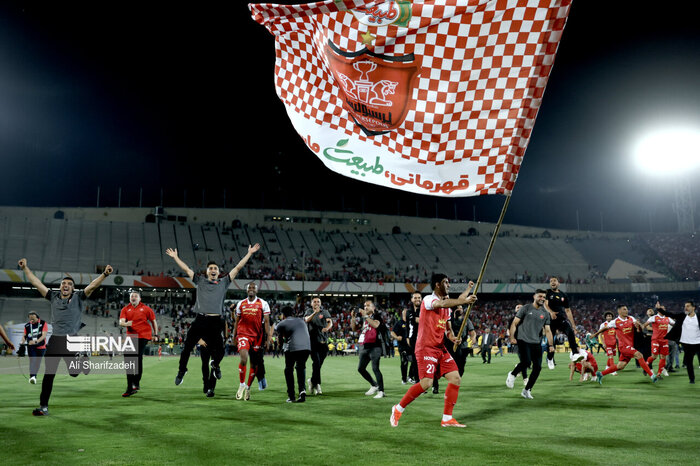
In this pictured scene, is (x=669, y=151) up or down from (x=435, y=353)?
up

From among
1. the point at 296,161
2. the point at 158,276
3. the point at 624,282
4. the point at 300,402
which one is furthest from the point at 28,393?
the point at 624,282

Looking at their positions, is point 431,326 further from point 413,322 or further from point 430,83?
point 413,322

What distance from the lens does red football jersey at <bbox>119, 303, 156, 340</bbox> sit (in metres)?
13.8

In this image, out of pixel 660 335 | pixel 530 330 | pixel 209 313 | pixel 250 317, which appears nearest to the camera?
pixel 209 313

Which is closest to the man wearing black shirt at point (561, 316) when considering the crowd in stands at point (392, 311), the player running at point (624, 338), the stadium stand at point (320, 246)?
the player running at point (624, 338)

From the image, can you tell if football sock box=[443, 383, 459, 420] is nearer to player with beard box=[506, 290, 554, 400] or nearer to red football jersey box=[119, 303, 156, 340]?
player with beard box=[506, 290, 554, 400]

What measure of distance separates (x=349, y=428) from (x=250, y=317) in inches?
196

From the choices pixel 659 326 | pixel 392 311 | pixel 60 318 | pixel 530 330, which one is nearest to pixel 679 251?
pixel 392 311

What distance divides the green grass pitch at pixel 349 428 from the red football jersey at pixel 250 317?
1.45m

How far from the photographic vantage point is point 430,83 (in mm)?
7094

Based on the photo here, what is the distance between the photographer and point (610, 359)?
16.2m

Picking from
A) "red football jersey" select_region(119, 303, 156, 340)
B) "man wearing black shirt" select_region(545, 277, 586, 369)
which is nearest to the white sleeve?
"man wearing black shirt" select_region(545, 277, 586, 369)

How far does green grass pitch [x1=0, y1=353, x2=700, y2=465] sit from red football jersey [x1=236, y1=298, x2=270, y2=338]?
1.45 meters

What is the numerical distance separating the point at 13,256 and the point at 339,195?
37821 millimetres
